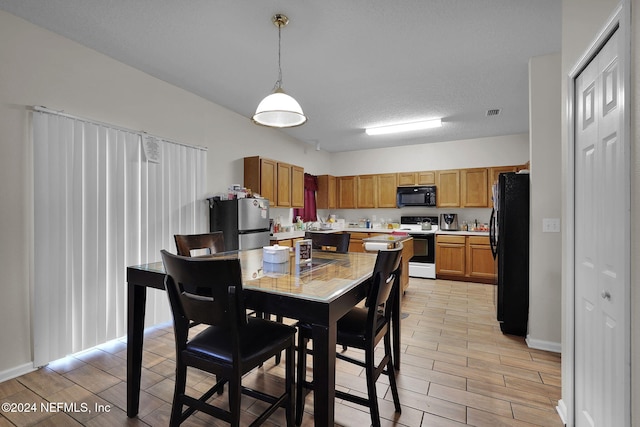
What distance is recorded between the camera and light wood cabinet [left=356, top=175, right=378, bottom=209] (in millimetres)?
6191

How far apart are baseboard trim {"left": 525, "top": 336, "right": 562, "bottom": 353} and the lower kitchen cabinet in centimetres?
229

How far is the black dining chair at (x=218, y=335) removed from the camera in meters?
1.25

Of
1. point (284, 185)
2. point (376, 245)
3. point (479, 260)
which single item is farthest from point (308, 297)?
point (479, 260)

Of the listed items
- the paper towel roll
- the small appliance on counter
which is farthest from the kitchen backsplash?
the paper towel roll

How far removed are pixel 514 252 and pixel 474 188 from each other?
2.80m

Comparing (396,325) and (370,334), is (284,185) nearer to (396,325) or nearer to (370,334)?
(396,325)

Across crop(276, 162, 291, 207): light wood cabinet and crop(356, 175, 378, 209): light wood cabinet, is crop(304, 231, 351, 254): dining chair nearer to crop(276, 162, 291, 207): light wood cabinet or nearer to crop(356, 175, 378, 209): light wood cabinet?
crop(276, 162, 291, 207): light wood cabinet

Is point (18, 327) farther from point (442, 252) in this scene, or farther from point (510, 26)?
point (442, 252)

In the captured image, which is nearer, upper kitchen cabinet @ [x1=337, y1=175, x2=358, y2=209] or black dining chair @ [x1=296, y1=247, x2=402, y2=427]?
black dining chair @ [x1=296, y1=247, x2=402, y2=427]

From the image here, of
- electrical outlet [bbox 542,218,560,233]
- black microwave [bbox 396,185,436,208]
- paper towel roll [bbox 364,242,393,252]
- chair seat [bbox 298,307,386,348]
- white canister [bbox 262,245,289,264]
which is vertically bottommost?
chair seat [bbox 298,307,386,348]

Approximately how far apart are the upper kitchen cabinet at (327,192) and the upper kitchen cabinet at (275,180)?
4.29 ft

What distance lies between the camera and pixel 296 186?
16.5ft

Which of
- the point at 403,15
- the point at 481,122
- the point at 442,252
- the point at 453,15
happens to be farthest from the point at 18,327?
the point at 481,122

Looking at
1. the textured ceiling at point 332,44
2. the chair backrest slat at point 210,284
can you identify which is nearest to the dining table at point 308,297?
the chair backrest slat at point 210,284
